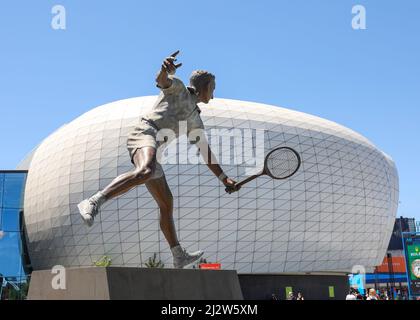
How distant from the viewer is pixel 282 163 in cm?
717

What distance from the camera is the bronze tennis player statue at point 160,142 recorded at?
236 inches

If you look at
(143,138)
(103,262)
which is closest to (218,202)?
(103,262)

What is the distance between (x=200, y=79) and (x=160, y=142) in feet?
4.18

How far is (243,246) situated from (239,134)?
10176 millimetres

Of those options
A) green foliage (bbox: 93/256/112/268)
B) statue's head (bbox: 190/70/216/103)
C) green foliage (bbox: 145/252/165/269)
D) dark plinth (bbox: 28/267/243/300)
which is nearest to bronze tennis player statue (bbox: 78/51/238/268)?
statue's head (bbox: 190/70/216/103)

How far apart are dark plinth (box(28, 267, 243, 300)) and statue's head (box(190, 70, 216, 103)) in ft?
8.78

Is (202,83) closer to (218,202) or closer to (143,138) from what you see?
(143,138)

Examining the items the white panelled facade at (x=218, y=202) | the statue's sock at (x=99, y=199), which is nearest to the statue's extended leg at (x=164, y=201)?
the statue's sock at (x=99, y=199)

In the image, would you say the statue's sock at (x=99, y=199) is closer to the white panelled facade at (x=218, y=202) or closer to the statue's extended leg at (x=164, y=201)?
the statue's extended leg at (x=164, y=201)

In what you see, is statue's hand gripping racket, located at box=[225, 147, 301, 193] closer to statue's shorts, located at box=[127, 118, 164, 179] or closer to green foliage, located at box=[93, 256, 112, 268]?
statue's shorts, located at box=[127, 118, 164, 179]

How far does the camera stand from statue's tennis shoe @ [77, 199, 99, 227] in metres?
5.54

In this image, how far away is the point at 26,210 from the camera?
1822 inches
